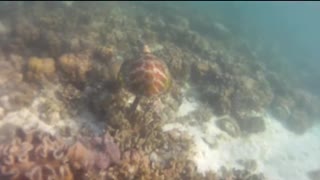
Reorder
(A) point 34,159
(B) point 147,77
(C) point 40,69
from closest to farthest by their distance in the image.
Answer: (A) point 34,159 → (B) point 147,77 → (C) point 40,69

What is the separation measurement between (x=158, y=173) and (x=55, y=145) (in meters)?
2.25

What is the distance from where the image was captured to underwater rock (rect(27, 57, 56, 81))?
30.2 ft

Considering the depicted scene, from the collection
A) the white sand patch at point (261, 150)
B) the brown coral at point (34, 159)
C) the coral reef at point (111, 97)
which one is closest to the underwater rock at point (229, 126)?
the coral reef at point (111, 97)

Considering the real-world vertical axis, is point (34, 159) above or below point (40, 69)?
above

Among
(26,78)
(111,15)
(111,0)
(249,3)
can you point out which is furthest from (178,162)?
(249,3)

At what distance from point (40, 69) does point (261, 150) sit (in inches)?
278

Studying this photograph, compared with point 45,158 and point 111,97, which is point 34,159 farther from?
point 111,97

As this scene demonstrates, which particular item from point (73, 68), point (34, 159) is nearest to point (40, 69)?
point (73, 68)

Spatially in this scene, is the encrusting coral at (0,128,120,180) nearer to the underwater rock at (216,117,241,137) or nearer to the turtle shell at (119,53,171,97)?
the turtle shell at (119,53,171,97)

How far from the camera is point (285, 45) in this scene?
33.8 meters

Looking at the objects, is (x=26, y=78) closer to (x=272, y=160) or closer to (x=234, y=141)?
(x=234, y=141)

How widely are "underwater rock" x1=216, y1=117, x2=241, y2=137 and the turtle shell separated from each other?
4348 millimetres

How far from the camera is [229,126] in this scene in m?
11.7

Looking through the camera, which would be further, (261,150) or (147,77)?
(261,150)
